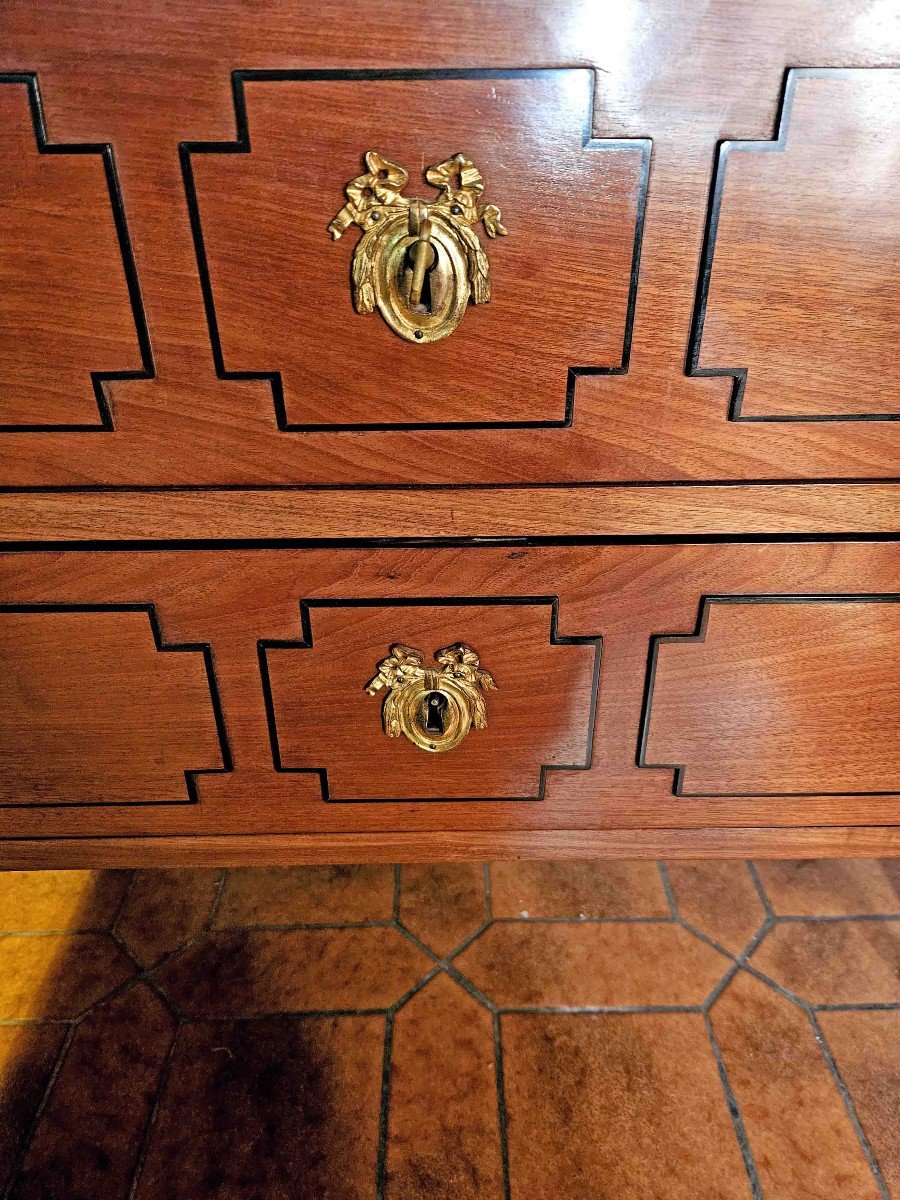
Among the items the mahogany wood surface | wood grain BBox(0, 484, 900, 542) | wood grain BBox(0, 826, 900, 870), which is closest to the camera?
the mahogany wood surface

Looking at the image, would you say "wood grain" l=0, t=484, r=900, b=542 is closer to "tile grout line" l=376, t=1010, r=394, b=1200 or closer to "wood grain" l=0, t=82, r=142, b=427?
"wood grain" l=0, t=82, r=142, b=427

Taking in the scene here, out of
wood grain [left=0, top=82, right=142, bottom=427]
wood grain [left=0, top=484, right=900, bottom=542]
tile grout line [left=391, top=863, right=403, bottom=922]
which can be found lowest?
tile grout line [left=391, top=863, right=403, bottom=922]

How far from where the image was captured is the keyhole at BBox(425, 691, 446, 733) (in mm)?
522

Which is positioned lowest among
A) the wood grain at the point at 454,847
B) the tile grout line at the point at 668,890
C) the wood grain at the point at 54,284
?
the tile grout line at the point at 668,890

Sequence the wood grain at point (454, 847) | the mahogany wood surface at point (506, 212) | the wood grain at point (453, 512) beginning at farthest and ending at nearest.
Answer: the wood grain at point (454, 847) → the wood grain at point (453, 512) → the mahogany wood surface at point (506, 212)

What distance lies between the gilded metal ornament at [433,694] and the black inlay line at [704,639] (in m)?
0.11

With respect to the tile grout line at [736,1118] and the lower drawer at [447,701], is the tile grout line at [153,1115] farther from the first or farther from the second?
the tile grout line at [736,1118]

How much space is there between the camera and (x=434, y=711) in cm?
53

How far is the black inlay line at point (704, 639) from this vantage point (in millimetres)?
486

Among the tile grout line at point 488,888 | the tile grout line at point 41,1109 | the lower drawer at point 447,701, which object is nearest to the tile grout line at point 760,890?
the lower drawer at point 447,701

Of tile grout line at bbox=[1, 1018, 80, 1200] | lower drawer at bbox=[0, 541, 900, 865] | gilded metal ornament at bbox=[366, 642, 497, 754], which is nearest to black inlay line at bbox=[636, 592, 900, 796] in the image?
lower drawer at bbox=[0, 541, 900, 865]

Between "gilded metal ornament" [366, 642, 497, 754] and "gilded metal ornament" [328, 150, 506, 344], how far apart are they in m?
0.21

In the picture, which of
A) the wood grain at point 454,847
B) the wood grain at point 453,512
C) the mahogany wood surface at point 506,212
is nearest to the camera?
the mahogany wood surface at point 506,212

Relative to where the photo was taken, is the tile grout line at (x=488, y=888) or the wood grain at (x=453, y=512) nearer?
the wood grain at (x=453, y=512)
